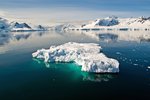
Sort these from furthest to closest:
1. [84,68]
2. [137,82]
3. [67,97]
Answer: [84,68] → [137,82] → [67,97]

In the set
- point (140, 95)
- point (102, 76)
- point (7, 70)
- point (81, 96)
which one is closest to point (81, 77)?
point (102, 76)

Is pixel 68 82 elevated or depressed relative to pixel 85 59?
depressed

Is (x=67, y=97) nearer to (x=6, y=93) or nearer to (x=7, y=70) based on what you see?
(x=6, y=93)

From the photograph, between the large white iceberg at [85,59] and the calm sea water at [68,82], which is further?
the large white iceberg at [85,59]

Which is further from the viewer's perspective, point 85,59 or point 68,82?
point 85,59

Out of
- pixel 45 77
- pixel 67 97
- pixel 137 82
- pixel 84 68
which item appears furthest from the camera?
pixel 84 68

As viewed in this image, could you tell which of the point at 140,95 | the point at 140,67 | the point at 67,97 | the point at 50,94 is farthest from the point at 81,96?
the point at 140,67

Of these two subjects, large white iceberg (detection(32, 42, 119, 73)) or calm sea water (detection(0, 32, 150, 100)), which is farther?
large white iceberg (detection(32, 42, 119, 73))

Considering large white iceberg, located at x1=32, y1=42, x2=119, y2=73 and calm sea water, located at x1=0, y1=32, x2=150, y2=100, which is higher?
large white iceberg, located at x1=32, y1=42, x2=119, y2=73

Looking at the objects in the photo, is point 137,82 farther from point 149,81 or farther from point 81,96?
point 81,96

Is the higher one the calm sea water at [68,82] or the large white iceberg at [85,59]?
the large white iceberg at [85,59]

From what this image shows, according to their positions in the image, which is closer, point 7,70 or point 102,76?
point 102,76
